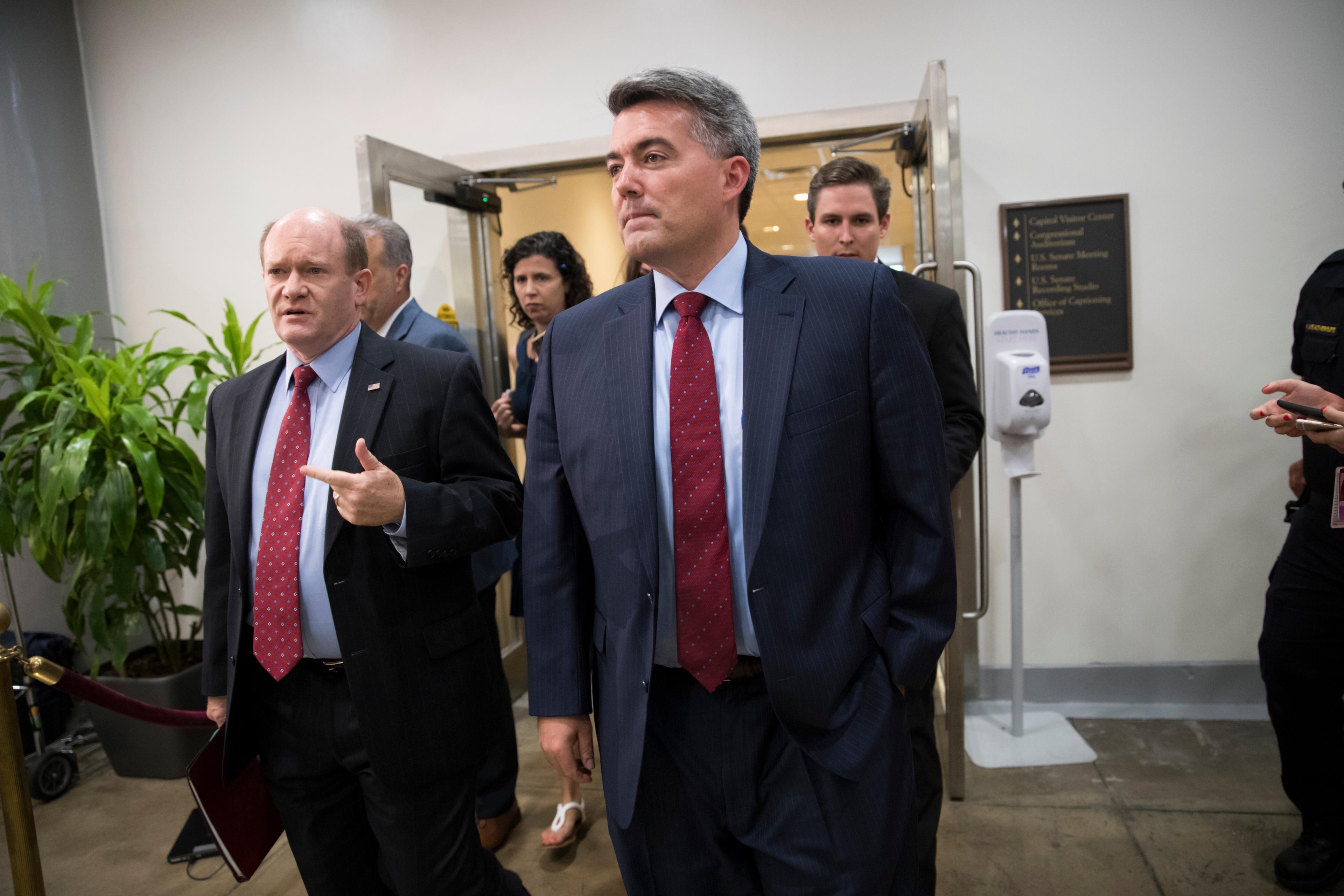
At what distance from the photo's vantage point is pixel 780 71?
11.5ft

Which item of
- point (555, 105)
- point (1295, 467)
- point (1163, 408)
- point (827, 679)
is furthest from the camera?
point (555, 105)

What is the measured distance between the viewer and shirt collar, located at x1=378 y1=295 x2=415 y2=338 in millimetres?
2570

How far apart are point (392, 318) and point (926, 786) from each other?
2006 millimetres

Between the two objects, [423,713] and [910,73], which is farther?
[910,73]

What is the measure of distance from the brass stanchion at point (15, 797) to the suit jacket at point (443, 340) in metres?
1.09

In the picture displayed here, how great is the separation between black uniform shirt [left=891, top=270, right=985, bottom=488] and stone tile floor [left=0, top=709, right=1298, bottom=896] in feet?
4.07

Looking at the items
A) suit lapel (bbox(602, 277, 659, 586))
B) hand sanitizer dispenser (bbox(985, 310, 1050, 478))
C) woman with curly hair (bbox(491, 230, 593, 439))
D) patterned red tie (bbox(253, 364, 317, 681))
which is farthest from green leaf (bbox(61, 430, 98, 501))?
hand sanitizer dispenser (bbox(985, 310, 1050, 478))

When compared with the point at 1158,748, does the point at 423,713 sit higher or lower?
higher

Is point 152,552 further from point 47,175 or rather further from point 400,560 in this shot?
point 400,560

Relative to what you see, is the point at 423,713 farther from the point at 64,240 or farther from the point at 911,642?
the point at 64,240

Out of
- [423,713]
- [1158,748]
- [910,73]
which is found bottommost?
[1158,748]

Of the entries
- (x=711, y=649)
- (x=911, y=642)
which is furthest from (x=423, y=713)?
(x=911, y=642)

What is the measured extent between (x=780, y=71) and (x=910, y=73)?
0.53 metres

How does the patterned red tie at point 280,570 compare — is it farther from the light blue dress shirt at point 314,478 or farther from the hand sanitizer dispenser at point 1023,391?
the hand sanitizer dispenser at point 1023,391
